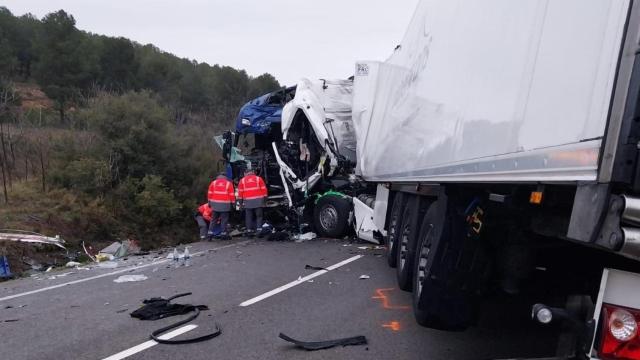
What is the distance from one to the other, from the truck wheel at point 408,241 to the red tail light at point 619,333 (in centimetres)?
336

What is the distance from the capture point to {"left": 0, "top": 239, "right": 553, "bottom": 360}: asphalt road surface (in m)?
4.94

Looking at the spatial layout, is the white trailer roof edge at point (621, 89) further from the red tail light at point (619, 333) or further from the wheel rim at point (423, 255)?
the wheel rim at point (423, 255)

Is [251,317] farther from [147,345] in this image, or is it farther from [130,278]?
[130,278]

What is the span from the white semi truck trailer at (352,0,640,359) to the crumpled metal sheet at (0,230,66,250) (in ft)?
32.1

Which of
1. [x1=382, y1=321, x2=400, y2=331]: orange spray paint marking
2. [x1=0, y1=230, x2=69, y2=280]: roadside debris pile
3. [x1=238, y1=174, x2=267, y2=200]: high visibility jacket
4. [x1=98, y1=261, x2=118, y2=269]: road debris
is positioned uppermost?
[x1=238, y1=174, x2=267, y2=200]: high visibility jacket

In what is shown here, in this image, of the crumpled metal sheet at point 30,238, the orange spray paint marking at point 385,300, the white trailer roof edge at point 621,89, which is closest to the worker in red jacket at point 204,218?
the crumpled metal sheet at point 30,238

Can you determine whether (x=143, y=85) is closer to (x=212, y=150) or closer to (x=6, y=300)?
(x=212, y=150)

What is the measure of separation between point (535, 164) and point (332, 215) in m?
9.99

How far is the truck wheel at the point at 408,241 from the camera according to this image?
19.5ft

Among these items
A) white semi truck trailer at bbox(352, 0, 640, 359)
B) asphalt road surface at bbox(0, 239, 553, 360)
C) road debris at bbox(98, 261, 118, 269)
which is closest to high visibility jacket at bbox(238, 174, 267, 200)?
road debris at bbox(98, 261, 118, 269)

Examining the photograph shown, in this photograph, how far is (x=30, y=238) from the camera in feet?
42.1

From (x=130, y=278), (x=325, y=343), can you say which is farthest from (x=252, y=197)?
(x=325, y=343)

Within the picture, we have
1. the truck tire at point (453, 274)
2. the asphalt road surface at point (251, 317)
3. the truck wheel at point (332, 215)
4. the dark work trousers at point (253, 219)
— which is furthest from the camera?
the dark work trousers at point (253, 219)

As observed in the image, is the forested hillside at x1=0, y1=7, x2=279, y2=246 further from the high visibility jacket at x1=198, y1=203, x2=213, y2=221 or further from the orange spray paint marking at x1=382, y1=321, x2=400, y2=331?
the orange spray paint marking at x1=382, y1=321, x2=400, y2=331
